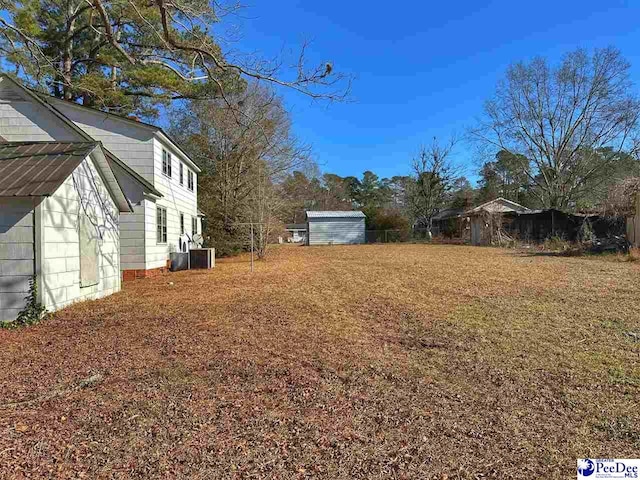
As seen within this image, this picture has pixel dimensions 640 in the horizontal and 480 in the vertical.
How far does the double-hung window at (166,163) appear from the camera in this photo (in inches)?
525

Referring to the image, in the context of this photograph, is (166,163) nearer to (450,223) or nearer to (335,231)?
(335,231)

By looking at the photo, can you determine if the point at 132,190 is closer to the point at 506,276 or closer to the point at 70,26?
the point at 70,26

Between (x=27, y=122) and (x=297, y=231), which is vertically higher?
(x=27, y=122)

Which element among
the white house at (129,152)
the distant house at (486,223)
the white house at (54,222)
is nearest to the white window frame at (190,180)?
the white house at (129,152)

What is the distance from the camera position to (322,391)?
11.3ft

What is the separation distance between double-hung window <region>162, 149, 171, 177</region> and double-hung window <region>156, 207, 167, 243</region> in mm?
1358

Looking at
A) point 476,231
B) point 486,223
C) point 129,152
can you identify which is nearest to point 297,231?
point 476,231

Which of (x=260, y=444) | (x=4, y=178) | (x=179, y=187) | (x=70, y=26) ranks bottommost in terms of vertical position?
(x=260, y=444)

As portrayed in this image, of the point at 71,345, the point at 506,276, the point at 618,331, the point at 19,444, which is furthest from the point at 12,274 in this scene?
the point at 506,276

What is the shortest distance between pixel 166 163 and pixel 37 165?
7325mm

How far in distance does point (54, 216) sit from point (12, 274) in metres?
1.06

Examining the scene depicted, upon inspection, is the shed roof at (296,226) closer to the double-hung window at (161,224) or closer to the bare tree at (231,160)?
the bare tree at (231,160)

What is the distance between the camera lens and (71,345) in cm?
493

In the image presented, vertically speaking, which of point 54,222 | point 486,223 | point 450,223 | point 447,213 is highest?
point 447,213
